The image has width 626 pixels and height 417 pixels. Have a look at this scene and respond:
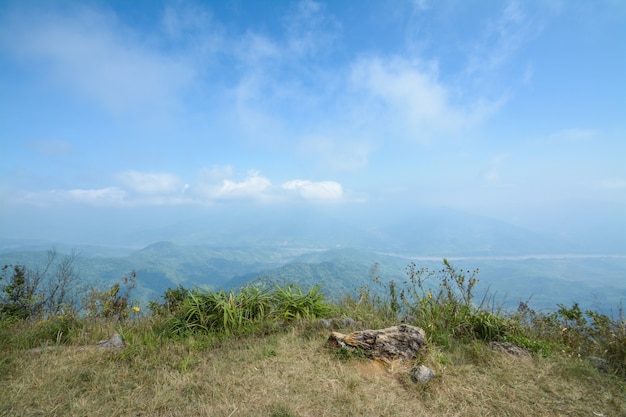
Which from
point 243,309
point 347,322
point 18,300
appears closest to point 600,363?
point 347,322

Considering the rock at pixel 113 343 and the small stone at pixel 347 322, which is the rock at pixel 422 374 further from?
the rock at pixel 113 343

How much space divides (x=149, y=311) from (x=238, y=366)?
3493 mm

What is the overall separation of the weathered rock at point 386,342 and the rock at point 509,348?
1.07 metres

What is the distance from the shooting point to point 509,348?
12.8ft

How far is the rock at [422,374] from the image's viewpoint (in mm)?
3118

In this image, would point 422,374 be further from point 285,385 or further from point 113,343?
point 113,343

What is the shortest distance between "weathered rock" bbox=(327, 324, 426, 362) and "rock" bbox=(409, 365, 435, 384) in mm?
348

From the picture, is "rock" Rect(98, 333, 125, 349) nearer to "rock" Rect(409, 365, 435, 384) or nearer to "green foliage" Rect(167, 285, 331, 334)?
"green foliage" Rect(167, 285, 331, 334)

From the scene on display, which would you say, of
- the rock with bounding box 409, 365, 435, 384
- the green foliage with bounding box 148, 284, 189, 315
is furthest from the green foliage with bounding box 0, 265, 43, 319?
the rock with bounding box 409, 365, 435, 384

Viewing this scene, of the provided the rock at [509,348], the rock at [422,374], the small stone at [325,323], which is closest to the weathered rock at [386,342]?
Result: the rock at [422,374]

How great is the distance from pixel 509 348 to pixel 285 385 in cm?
314

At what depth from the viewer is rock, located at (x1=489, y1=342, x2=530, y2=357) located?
3.79 m

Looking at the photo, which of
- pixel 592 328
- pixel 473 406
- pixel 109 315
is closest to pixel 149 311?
pixel 109 315

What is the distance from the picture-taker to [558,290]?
111 m
